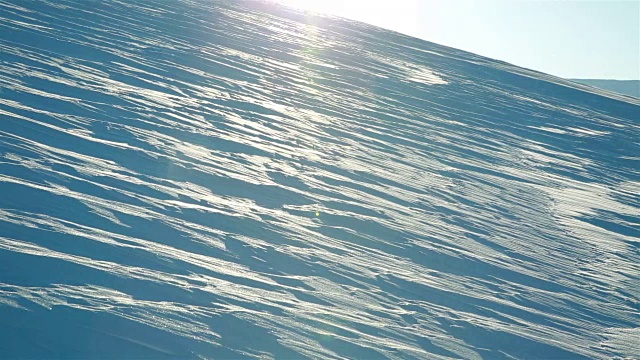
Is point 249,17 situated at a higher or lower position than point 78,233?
higher

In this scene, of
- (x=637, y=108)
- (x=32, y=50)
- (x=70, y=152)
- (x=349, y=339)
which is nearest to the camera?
(x=349, y=339)

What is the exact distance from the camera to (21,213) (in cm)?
375

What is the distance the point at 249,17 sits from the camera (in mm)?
11898

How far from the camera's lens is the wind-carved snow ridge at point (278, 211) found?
3.31 m

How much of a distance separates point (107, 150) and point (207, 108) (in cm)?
179

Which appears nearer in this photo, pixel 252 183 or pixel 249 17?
pixel 252 183

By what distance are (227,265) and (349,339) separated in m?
0.71

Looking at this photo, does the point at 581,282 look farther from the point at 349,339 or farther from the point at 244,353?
the point at 244,353

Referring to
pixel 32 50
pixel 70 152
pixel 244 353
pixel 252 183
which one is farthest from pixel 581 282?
pixel 32 50

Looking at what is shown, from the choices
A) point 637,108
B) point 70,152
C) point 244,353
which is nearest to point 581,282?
point 244,353

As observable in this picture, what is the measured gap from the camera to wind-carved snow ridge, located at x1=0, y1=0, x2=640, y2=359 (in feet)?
10.9

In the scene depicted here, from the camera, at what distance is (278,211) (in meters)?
4.77

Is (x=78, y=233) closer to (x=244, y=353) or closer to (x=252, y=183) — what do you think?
(x=244, y=353)

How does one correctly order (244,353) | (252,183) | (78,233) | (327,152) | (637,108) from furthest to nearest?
1. (637,108)
2. (327,152)
3. (252,183)
4. (78,233)
5. (244,353)
